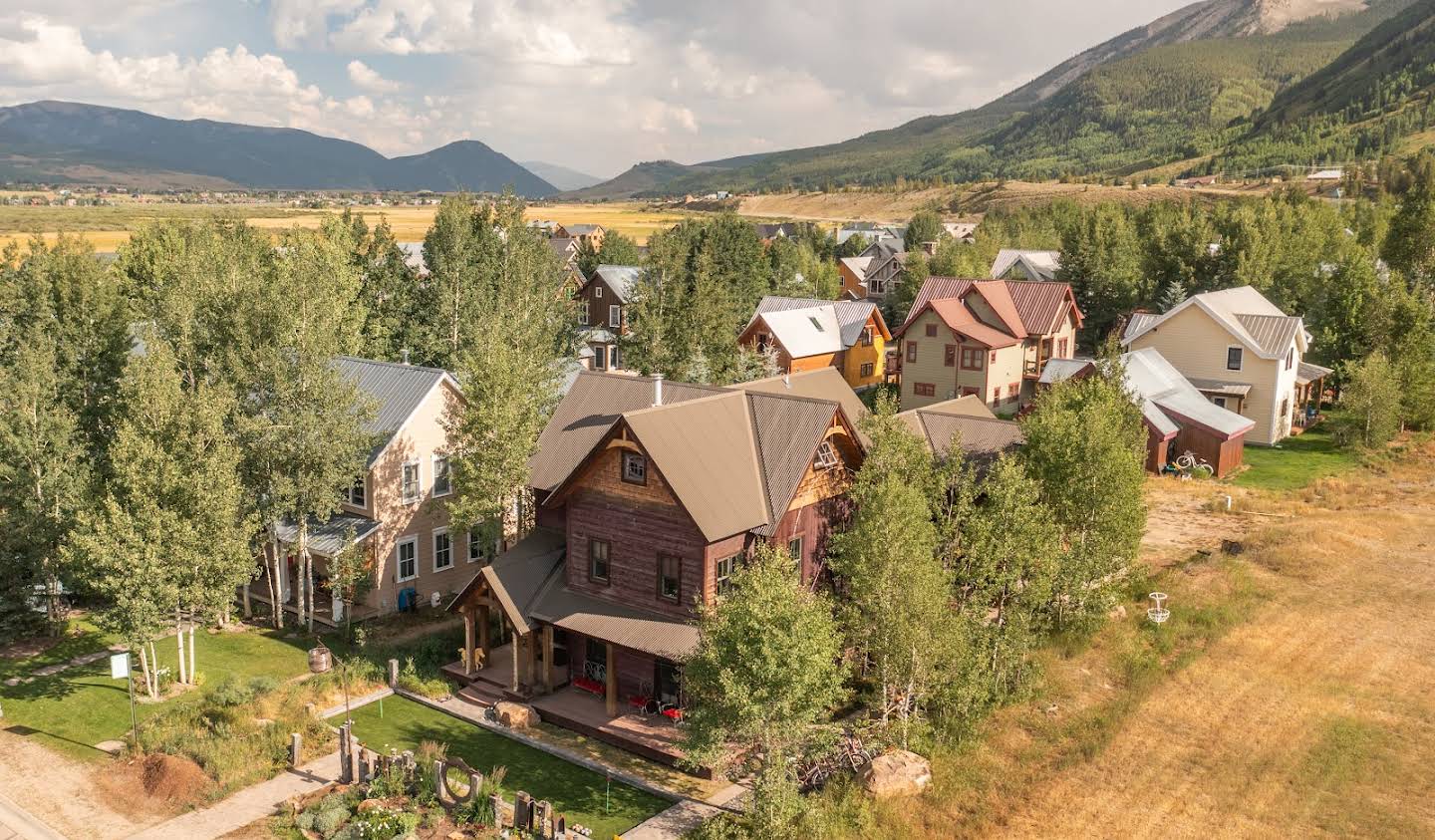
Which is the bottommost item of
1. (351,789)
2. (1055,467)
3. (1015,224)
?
(351,789)

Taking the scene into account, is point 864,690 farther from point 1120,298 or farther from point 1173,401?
point 1120,298

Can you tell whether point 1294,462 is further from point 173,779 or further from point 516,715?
point 173,779

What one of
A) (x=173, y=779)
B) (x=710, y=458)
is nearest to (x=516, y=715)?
(x=173, y=779)

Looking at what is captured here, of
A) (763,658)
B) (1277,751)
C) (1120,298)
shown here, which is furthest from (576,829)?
(1120,298)

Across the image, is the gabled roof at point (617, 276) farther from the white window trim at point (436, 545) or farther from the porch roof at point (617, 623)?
the porch roof at point (617, 623)

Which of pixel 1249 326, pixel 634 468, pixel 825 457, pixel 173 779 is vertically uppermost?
pixel 1249 326
